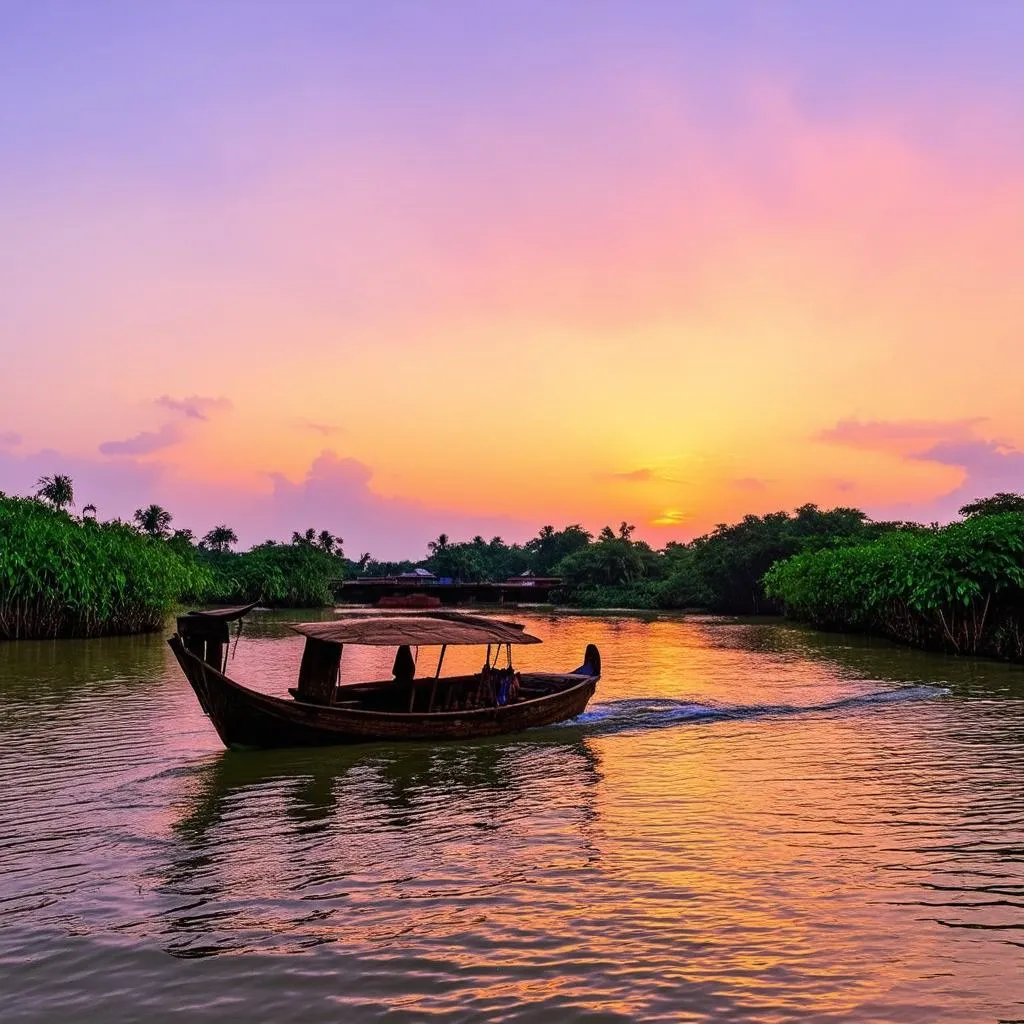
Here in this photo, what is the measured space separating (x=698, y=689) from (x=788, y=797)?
1343 cm

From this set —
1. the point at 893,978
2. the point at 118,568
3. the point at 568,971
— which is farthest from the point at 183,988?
the point at 118,568

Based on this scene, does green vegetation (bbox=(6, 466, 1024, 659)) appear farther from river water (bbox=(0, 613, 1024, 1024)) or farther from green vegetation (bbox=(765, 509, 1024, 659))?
river water (bbox=(0, 613, 1024, 1024))

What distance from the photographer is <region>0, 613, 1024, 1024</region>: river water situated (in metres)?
7.13

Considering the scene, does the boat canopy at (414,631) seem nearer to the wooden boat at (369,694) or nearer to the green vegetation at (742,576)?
the wooden boat at (369,694)

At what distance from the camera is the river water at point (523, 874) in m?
7.13

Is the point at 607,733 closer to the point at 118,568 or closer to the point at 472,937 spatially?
the point at 472,937

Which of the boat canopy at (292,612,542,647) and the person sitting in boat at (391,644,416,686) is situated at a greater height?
the boat canopy at (292,612,542,647)

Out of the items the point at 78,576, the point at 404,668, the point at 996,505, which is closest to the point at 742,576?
the point at 996,505

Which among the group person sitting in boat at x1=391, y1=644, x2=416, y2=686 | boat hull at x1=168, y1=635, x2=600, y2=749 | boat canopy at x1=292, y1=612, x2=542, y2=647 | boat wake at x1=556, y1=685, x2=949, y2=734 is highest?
boat canopy at x1=292, y1=612, x2=542, y2=647

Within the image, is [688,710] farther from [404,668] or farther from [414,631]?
[414,631]

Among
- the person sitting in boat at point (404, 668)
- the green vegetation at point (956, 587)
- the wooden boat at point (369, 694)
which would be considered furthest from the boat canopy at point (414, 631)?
the green vegetation at point (956, 587)

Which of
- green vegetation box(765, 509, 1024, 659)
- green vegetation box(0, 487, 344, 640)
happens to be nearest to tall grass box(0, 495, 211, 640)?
green vegetation box(0, 487, 344, 640)

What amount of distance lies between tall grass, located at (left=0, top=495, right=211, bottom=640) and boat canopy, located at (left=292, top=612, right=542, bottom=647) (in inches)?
885

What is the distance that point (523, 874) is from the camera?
9.82m
